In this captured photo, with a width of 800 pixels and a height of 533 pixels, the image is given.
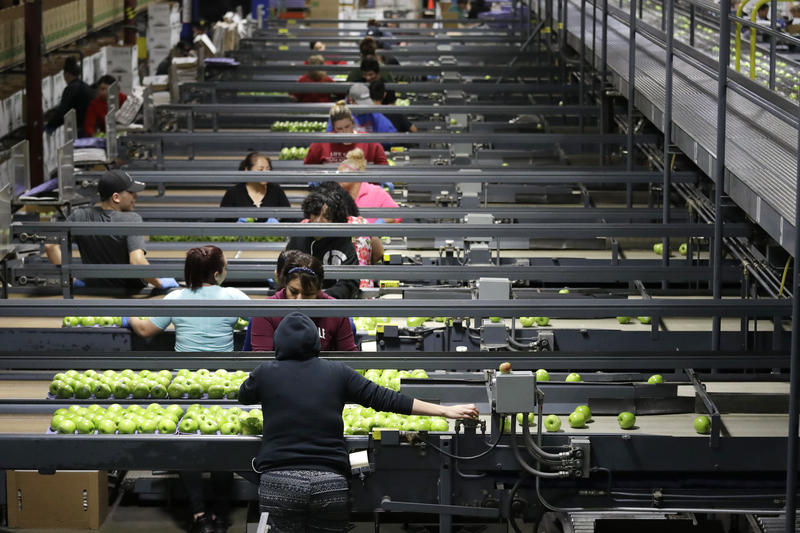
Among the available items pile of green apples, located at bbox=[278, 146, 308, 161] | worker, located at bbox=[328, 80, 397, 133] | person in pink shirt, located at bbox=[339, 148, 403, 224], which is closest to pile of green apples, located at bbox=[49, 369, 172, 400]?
person in pink shirt, located at bbox=[339, 148, 403, 224]

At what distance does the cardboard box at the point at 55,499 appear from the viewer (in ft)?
22.5

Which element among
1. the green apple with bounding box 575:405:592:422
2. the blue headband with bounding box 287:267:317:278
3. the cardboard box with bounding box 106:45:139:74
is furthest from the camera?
the cardboard box with bounding box 106:45:139:74

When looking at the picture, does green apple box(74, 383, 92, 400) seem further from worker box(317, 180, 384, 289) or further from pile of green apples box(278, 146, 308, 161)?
pile of green apples box(278, 146, 308, 161)

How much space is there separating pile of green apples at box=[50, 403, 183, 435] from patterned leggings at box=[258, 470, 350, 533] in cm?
65

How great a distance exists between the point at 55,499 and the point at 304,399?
102 inches

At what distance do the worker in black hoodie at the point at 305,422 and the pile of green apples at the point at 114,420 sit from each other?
55 cm

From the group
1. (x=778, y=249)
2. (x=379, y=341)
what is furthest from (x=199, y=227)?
(x=778, y=249)

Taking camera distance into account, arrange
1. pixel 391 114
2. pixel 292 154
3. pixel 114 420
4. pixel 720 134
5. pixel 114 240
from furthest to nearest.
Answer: pixel 391 114
pixel 292 154
pixel 114 240
pixel 720 134
pixel 114 420

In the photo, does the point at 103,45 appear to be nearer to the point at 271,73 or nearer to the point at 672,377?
the point at 271,73

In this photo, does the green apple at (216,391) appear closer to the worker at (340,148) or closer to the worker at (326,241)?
the worker at (326,241)

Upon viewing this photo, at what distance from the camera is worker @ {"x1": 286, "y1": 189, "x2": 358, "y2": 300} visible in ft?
22.7

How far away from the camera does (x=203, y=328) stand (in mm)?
6340

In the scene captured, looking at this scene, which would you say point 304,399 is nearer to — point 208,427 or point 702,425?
point 208,427

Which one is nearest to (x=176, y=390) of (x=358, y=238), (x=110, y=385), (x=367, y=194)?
(x=110, y=385)
